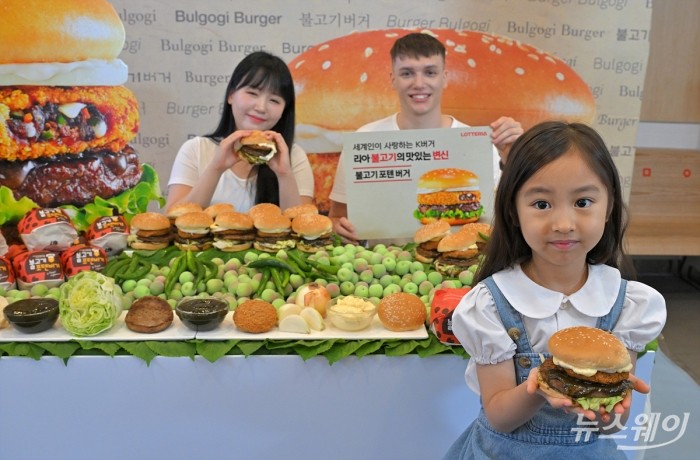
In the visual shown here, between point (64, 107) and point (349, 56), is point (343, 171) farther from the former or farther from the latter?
point (64, 107)

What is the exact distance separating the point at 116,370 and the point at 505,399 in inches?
45.7

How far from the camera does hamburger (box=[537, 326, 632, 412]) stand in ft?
3.74

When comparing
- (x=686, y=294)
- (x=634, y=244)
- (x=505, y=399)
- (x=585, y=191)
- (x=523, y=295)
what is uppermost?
(x=585, y=191)

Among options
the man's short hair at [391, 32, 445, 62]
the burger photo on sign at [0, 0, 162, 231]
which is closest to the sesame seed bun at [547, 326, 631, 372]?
the man's short hair at [391, 32, 445, 62]

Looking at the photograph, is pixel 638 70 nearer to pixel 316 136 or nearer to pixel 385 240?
pixel 316 136

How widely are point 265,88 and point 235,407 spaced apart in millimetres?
1806

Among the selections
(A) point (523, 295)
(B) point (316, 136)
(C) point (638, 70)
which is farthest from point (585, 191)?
(C) point (638, 70)

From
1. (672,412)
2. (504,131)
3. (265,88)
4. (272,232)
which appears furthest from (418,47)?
(672,412)

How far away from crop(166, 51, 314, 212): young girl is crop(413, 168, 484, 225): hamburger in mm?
794

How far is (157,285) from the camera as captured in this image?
2104 mm

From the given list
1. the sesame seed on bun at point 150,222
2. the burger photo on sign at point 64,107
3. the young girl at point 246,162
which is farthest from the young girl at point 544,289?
the burger photo on sign at point 64,107

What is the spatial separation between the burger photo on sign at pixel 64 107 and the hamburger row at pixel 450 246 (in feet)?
6.43

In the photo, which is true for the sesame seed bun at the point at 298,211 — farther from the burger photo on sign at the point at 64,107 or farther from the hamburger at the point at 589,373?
the hamburger at the point at 589,373

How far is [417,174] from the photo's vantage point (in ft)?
8.70
